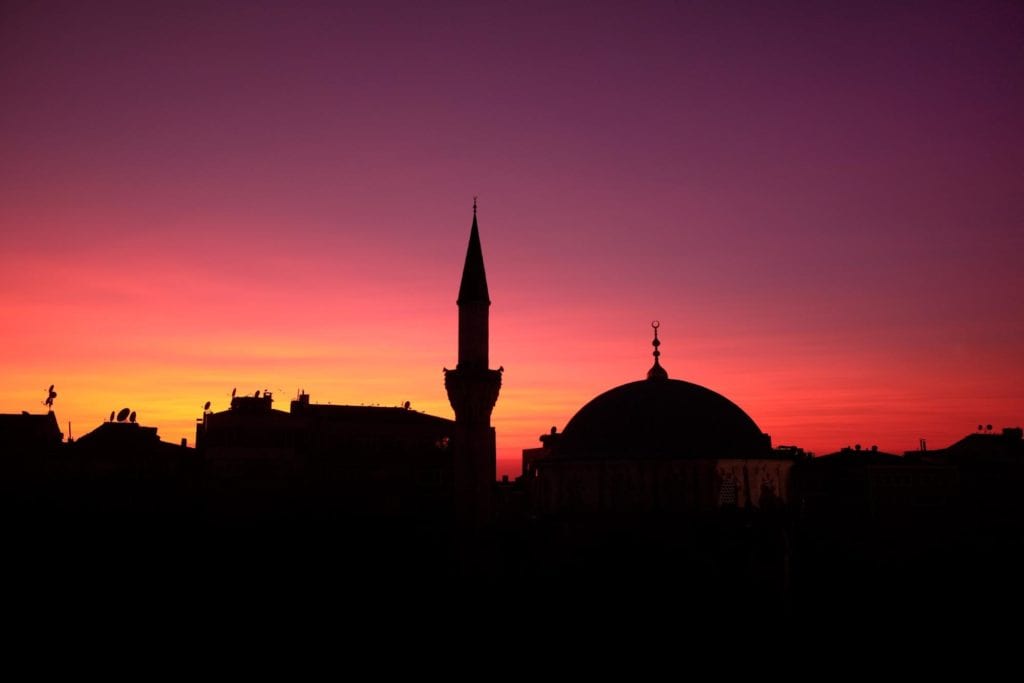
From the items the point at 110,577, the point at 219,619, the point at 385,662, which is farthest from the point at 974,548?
the point at 110,577

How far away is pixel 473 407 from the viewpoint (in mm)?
31094

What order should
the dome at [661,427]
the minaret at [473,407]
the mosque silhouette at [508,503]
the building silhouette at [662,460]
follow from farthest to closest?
the dome at [661,427]
the building silhouette at [662,460]
the minaret at [473,407]
the mosque silhouette at [508,503]

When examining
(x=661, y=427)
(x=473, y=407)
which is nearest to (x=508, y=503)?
(x=661, y=427)

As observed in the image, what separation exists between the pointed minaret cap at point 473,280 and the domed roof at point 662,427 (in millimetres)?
7586

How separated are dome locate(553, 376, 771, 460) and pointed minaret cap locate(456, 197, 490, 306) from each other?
760 cm

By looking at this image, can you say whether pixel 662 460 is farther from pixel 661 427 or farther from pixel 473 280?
pixel 473 280

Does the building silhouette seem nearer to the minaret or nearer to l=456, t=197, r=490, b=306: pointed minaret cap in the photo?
the minaret

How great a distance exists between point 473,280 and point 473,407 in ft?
15.8

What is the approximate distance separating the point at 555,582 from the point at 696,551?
5.09m

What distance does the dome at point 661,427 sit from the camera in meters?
34.0

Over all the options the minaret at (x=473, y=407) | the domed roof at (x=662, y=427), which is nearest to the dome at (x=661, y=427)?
the domed roof at (x=662, y=427)

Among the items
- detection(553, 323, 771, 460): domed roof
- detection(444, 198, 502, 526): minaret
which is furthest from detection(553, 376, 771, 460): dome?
detection(444, 198, 502, 526): minaret

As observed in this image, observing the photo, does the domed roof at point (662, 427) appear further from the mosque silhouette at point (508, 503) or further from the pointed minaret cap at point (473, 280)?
the pointed minaret cap at point (473, 280)

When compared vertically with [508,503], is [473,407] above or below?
above
